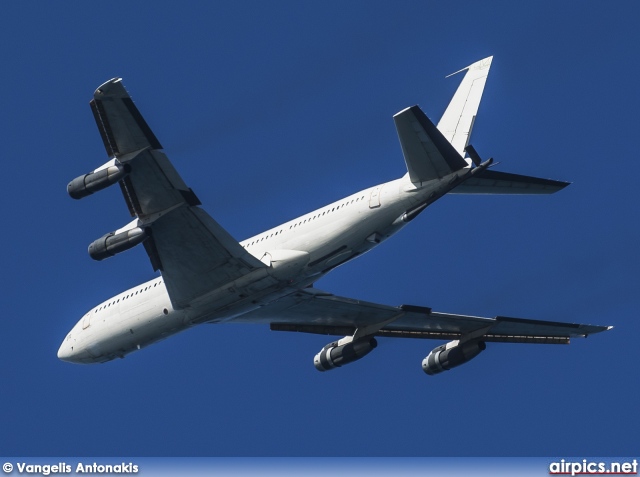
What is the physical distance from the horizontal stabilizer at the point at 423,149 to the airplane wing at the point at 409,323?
34.2 ft

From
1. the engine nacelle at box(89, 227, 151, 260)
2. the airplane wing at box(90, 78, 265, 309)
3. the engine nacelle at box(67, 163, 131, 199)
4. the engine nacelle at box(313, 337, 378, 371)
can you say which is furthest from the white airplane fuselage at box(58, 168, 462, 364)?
the engine nacelle at box(67, 163, 131, 199)

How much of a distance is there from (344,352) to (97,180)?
1472 cm

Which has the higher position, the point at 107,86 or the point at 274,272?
the point at 107,86

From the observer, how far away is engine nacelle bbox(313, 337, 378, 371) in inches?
2045

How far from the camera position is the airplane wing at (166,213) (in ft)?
130

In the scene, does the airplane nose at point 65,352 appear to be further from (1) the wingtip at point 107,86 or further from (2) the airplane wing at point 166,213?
(1) the wingtip at point 107,86

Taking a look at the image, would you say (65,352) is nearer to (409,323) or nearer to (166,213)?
(166,213)

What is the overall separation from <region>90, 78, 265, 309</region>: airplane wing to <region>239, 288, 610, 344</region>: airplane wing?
555 centimetres

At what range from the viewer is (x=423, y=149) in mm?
40406

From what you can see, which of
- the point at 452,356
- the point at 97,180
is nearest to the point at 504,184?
the point at 452,356

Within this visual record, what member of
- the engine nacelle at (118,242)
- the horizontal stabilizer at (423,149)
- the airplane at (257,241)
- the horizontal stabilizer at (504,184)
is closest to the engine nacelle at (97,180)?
the airplane at (257,241)

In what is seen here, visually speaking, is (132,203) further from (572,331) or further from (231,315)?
(572,331)

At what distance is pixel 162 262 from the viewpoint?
45.2 m

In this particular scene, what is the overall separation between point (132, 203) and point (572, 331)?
1814 centimetres
